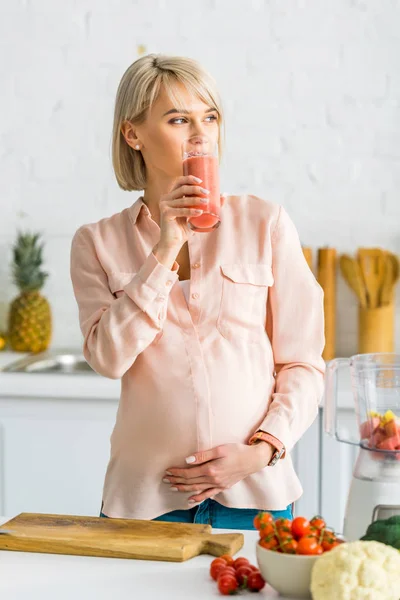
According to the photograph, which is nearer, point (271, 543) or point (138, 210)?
point (271, 543)

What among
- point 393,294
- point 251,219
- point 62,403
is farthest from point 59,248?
point 251,219

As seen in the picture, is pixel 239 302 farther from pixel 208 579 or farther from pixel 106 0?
pixel 106 0

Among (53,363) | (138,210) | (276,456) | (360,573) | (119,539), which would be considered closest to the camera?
(360,573)

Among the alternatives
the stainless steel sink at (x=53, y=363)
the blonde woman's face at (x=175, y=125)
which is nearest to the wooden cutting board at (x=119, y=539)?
the blonde woman's face at (x=175, y=125)

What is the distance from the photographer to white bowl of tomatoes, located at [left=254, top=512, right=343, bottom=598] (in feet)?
4.29

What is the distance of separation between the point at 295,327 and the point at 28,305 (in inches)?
73.1

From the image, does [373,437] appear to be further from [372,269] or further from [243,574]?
[372,269]

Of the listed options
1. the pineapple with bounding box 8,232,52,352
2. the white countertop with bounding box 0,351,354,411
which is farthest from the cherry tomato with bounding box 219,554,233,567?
the pineapple with bounding box 8,232,52,352

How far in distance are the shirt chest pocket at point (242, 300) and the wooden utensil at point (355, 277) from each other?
4.90ft

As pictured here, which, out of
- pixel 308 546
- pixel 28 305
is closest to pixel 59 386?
pixel 28 305

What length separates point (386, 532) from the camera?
1331 millimetres

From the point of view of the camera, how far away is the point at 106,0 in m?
3.58

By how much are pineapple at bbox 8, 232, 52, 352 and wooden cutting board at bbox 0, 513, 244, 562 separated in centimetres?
199

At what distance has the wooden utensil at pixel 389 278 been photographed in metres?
3.38
